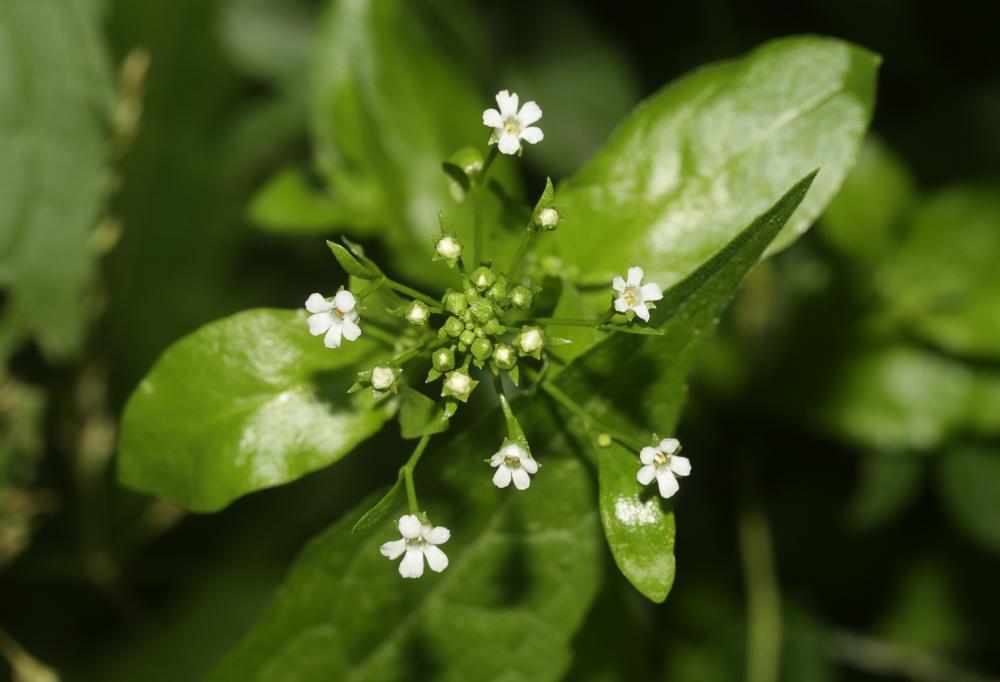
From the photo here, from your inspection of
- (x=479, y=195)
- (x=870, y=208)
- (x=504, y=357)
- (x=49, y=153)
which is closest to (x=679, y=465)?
(x=504, y=357)

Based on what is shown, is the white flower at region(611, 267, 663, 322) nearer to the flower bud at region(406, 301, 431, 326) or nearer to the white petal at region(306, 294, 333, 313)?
the flower bud at region(406, 301, 431, 326)

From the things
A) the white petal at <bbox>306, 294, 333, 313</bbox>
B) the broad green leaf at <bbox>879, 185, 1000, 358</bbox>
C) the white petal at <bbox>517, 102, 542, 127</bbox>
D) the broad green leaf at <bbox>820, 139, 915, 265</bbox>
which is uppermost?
the white petal at <bbox>517, 102, 542, 127</bbox>

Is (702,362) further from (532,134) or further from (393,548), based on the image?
(393,548)

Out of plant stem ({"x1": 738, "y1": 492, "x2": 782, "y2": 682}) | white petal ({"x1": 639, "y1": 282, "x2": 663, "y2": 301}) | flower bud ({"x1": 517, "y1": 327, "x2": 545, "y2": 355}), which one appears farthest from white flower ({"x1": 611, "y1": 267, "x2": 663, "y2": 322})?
plant stem ({"x1": 738, "y1": 492, "x2": 782, "y2": 682})

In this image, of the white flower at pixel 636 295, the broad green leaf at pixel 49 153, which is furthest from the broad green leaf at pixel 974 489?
the broad green leaf at pixel 49 153

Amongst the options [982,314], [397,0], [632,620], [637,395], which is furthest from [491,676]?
[982,314]

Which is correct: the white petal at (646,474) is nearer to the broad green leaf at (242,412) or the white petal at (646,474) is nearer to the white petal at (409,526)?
the white petal at (409,526)
